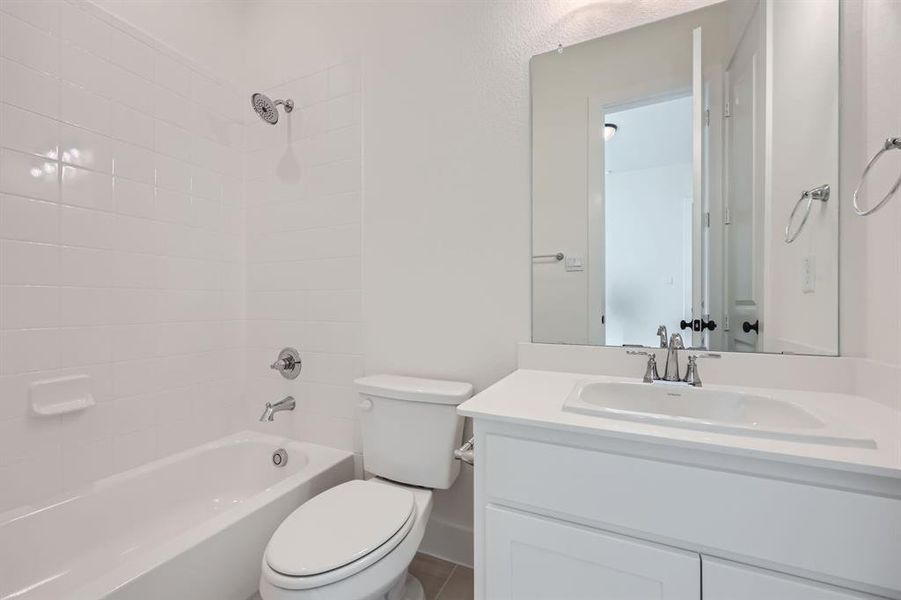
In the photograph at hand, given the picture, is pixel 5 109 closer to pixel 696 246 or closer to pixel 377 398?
pixel 377 398

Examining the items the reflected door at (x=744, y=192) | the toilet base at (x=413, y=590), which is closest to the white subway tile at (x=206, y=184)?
the toilet base at (x=413, y=590)

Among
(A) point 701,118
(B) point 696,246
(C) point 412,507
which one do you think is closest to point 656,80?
(A) point 701,118

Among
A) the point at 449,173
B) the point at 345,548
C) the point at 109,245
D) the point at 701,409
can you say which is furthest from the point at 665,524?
the point at 109,245

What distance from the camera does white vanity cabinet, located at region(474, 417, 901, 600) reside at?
0.63 m

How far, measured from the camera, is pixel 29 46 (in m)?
1.23

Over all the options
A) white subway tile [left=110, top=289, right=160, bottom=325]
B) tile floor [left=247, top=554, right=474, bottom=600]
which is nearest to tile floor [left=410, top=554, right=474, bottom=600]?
tile floor [left=247, top=554, right=474, bottom=600]

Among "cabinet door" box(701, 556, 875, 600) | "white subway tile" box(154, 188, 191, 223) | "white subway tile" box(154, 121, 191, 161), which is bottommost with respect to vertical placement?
"cabinet door" box(701, 556, 875, 600)

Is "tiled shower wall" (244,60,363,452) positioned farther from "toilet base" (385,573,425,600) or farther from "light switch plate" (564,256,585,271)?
"light switch plate" (564,256,585,271)

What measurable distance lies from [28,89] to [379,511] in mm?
1731

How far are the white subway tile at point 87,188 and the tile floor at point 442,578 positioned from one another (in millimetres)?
1489

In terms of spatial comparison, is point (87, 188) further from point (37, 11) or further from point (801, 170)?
point (801, 170)

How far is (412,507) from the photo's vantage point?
3.82ft

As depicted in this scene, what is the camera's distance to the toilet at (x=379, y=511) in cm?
94

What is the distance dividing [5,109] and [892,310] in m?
2.47
